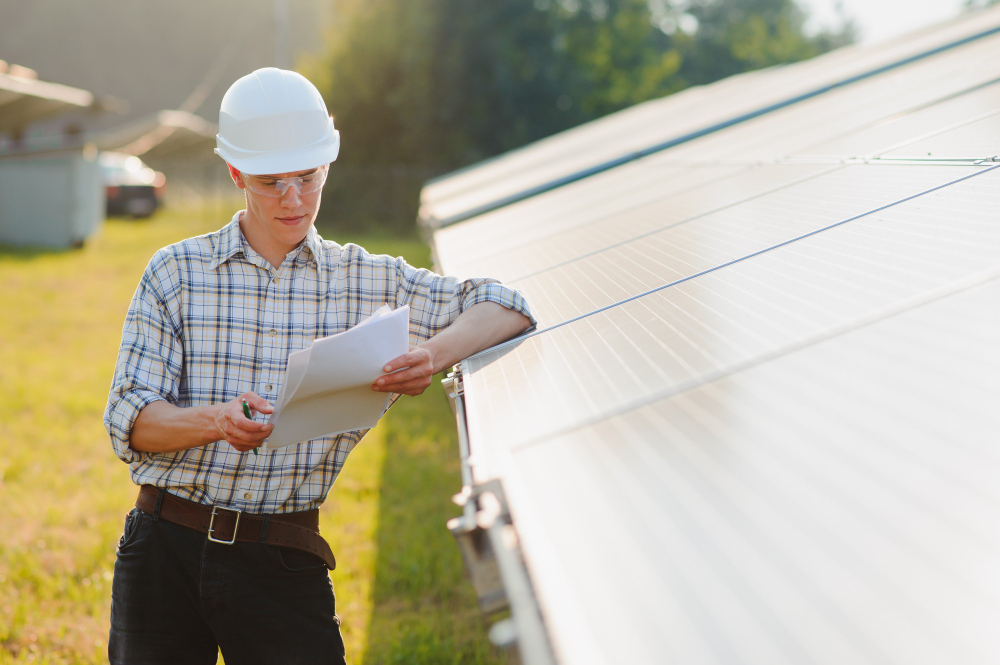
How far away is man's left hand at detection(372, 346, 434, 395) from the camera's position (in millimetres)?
2117

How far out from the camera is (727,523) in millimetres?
1097

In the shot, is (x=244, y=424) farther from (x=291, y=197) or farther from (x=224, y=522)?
(x=291, y=197)

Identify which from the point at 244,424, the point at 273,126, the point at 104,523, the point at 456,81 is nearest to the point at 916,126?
the point at 273,126

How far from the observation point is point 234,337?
2.40m

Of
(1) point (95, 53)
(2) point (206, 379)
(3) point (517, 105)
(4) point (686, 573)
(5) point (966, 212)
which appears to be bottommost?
(4) point (686, 573)

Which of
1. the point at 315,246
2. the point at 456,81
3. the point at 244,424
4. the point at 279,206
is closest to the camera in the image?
the point at 244,424

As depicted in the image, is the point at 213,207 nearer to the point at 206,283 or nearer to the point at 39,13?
the point at 39,13

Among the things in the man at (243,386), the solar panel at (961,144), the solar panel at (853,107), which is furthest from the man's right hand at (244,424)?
the solar panel at (853,107)

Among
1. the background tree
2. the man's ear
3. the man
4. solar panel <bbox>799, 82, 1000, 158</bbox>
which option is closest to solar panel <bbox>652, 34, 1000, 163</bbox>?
solar panel <bbox>799, 82, 1000, 158</bbox>

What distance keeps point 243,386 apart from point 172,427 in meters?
0.33

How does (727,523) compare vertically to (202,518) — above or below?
below

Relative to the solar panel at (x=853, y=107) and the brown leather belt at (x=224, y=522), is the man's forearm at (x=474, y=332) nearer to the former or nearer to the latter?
the brown leather belt at (x=224, y=522)

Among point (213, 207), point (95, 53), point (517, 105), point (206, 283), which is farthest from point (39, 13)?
point (206, 283)

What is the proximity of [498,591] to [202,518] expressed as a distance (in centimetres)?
134
